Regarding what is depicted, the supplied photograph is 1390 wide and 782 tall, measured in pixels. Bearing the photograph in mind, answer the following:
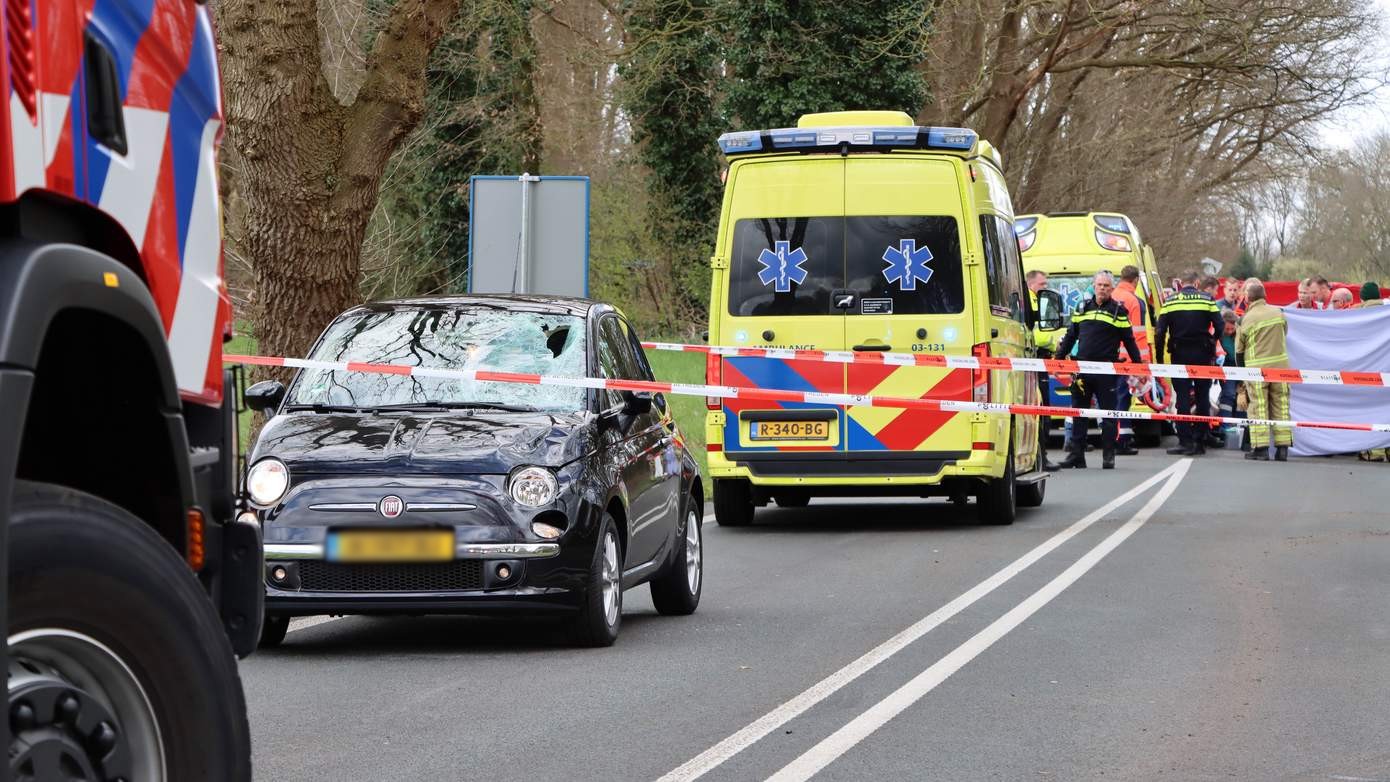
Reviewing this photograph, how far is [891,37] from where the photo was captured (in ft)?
103

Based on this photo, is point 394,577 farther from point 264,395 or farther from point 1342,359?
point 1342,359

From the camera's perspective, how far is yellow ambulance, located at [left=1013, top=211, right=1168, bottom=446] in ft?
87.0

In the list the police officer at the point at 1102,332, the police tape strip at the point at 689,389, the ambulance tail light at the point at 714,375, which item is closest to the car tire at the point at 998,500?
the police tape strip at the point at 689,389

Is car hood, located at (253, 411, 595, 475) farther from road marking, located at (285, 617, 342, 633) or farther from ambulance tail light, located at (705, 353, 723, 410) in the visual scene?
ambulance tail light, located at (705, 353, 723, 410)

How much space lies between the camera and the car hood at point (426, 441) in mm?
8320

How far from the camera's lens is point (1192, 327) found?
2450 centimetres

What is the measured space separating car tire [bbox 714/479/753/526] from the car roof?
5419 mm

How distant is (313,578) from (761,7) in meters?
26.7

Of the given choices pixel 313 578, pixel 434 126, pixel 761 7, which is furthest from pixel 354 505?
pixel 761 7

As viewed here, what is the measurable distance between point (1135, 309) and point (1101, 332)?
132 inches

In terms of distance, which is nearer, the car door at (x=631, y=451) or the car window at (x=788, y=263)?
the car door at (x=631, y=451)

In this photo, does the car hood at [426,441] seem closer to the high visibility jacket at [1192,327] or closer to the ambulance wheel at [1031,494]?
the ambulance wheel at [1031,494]

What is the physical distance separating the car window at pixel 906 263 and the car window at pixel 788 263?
5.2 inches

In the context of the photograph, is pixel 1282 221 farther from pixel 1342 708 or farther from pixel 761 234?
pixel 1342 708
